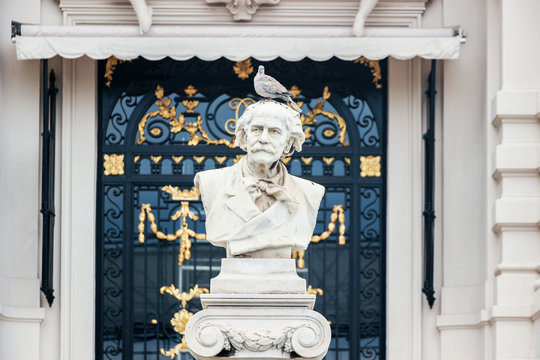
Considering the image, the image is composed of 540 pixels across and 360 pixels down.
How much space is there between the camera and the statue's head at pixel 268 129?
48.1 ft

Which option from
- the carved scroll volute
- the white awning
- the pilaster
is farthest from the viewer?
the white awning

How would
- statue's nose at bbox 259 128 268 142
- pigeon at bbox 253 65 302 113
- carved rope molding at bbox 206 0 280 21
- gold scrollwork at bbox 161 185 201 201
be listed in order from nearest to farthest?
statue's nose at bbox 259 128 268 142 → pigeon at bbox 253 65 302 113 → carved rope molding at bbox 206 0 280 21 → gold scrollwork at bbox 161 185 201 201

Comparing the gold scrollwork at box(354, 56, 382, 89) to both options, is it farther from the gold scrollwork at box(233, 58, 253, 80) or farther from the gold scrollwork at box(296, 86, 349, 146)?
the gold scrollwork at box(233, 58, 253, 80)

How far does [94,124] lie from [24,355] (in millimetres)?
2108

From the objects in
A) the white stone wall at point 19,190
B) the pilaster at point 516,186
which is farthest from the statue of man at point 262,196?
the white stone wall at point 19,190

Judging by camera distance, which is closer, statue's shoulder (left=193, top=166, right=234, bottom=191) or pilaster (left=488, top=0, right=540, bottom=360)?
statue's shoulder (left=193, top=166, right=234, bottom=191)

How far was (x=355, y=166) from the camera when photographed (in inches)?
800

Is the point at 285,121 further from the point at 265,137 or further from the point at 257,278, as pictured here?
the point at 257,278

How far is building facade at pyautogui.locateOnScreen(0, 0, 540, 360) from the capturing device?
19.4 m

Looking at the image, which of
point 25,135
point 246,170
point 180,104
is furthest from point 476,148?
point 246,170

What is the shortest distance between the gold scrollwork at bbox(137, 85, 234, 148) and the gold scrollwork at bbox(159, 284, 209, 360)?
1291 mm

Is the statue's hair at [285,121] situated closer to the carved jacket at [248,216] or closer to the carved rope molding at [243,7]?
the carved jacket at [248,216]

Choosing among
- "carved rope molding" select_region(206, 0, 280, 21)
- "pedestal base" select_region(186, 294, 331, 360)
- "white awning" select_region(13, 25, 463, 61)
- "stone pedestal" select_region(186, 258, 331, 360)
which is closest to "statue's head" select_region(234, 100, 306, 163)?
"stone pedestal" select_region(186, 258, 331, 360)

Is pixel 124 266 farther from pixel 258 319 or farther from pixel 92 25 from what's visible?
pixel 258 319
